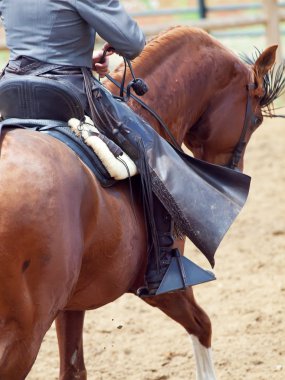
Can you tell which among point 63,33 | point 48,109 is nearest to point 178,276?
point 48,109

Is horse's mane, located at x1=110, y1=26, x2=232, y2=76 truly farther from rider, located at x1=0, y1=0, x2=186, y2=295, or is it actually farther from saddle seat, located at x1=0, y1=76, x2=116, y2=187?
saddle seat, located at x1=0, y1=76, x2=116, y2=187

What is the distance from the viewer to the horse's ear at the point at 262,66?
4469 mm

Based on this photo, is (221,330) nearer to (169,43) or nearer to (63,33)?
(169,43)

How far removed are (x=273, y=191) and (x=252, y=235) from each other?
125cm

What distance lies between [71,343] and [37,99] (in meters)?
1.37

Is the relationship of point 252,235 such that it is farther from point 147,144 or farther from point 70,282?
point 70,282

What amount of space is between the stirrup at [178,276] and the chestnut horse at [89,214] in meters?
0.12

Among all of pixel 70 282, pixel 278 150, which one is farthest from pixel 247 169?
pixel 70 282

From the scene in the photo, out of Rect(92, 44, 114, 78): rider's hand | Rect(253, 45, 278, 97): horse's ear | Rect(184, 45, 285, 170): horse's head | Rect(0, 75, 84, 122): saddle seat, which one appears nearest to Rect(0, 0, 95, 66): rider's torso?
Rect(0, 75, 84, 122): saddle seat

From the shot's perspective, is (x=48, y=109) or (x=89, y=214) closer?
(x=89, y=214)

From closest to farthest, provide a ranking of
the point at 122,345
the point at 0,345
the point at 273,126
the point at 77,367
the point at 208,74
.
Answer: the point at 0,345, the point at 77,367, the point at 208,74, the point at 122,345, the point at 273,126

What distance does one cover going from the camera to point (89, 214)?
10.6 ft

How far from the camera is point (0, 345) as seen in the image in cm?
292

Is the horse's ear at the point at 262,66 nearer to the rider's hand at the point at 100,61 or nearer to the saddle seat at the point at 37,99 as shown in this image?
the rider's hand at the point at 100,61
